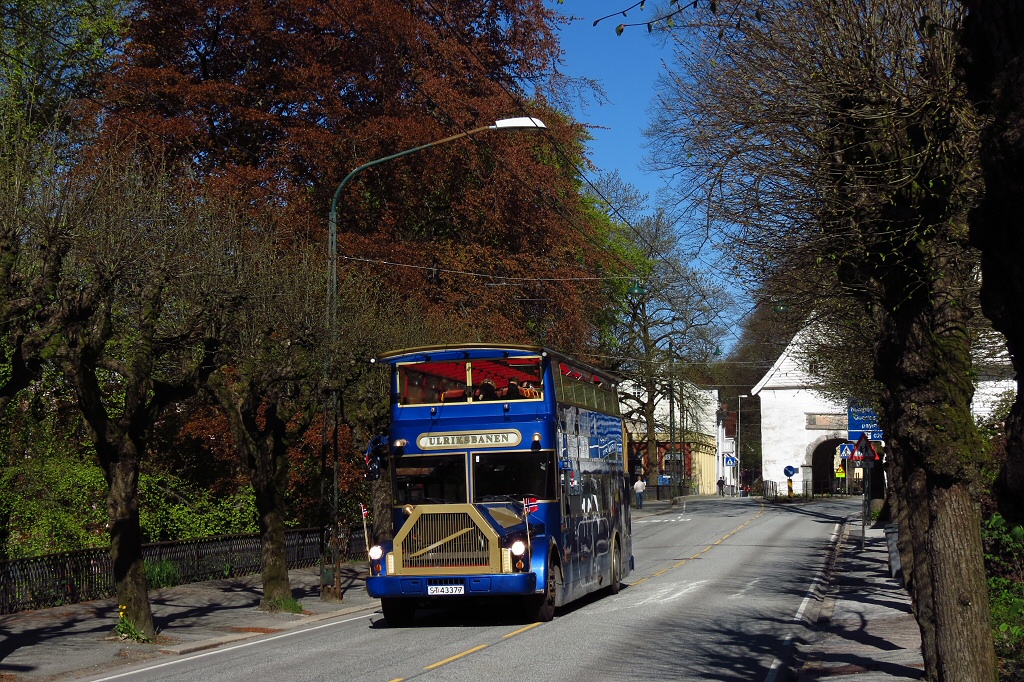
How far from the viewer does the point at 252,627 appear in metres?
19.4

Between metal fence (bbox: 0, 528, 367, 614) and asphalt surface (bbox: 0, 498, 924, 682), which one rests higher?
metal fence (bbox: 0, 528, 367, 614)

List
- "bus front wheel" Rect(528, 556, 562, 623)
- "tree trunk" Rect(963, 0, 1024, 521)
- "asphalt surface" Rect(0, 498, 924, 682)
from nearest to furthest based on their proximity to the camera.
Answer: "tree trunk" Rect(963, 0, 1024, 521) → "asphalt surface" Rect(0, 498, 924, 682) → "bus front wheel" Rect(528, 556, 562, 623)

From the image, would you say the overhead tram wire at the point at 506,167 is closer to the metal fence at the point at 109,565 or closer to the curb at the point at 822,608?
the metal fence at the point at 109,565

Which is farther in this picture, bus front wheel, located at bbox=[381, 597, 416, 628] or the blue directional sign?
the blue directional sign

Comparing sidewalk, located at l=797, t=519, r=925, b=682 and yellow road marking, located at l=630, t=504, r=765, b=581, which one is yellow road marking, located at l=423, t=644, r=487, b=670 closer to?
sidewalk, located at l=797, t=519, r=925, b=682

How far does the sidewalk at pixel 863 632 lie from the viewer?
13281mm

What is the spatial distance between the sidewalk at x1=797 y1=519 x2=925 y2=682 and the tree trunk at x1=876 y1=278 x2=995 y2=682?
209 cm

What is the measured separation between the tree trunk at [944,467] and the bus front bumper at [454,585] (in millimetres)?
7849

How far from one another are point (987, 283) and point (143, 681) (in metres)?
11.2

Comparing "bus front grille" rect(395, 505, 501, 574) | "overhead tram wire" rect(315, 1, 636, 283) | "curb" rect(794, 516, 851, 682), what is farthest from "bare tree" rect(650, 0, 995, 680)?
"overhead tram wire" rect(315, 1, 636, 283)

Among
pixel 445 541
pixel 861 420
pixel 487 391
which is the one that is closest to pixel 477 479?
pixel 445 541

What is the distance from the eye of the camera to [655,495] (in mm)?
77250

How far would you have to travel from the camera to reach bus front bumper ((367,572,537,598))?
18062 millimetres

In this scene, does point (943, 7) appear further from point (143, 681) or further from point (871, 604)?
point (871, 604)
